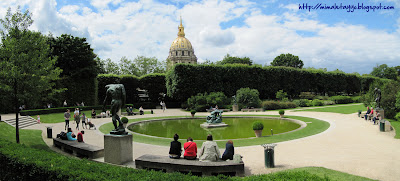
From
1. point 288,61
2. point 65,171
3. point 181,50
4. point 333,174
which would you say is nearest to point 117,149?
point 65,171

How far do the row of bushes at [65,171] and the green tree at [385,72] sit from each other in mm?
121914

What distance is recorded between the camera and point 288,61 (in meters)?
87.0

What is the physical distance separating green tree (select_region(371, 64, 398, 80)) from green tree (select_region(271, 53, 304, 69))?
42.8 m

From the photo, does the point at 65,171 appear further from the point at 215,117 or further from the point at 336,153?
the point at 215,117

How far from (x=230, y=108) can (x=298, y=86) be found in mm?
20647

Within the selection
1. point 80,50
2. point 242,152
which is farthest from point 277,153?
point 80,50

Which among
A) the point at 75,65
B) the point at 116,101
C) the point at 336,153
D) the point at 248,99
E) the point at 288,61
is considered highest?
the point at 288,61

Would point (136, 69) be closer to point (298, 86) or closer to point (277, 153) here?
point (298, 86)

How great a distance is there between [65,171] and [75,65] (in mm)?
37934

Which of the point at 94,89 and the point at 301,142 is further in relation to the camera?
the point at 94,89

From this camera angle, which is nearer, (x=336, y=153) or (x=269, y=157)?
(x=269, y=157)

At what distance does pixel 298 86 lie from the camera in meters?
50.3

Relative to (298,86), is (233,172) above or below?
below

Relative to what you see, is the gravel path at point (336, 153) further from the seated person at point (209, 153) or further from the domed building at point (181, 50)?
the domed building at point (181, 50)
